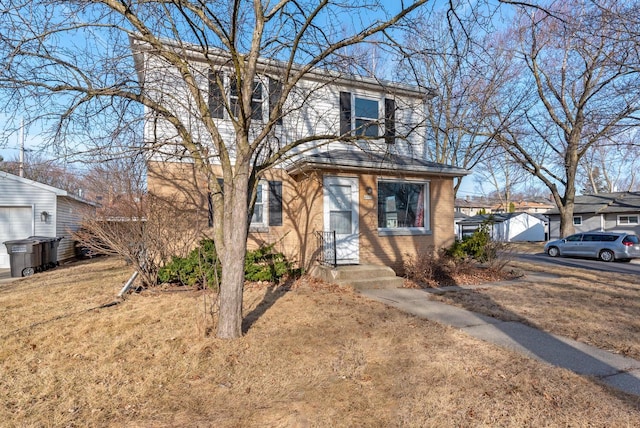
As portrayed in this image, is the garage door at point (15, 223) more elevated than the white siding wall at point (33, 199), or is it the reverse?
the white siding wall at point (33, 199)

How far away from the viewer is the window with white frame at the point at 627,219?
2781 cm

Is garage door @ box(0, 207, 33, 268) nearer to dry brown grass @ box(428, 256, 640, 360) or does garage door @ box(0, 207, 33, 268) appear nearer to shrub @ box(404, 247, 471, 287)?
shrub @ box(404, 247, 471, 287)

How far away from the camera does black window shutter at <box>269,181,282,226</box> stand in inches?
388

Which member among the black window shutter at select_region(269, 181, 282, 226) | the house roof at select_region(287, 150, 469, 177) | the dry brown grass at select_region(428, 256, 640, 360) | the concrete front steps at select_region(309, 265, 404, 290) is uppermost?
the house roof at select_region(287, 150, 469, 177)

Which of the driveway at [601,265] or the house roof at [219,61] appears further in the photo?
the driveway at [601,265]

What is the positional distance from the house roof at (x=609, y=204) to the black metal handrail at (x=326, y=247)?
29.2 meters

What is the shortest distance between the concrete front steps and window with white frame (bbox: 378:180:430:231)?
68.9 inches

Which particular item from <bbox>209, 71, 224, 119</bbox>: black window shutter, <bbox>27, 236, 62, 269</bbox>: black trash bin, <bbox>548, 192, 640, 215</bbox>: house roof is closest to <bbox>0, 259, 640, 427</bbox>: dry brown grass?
<bbox>209, 71, 224, 119</bbox>: black window shutter

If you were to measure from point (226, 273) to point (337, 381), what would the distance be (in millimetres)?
1882

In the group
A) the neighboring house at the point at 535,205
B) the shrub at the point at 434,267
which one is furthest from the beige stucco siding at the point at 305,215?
the neighboring house at the point at 535,205

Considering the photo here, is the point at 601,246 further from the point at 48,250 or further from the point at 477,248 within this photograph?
the point at 48,250

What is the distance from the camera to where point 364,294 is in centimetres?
758

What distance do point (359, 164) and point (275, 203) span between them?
245cm

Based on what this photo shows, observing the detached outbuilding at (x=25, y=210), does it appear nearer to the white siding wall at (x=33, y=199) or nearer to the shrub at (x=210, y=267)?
the white siding wall at (x=33, y=199)
